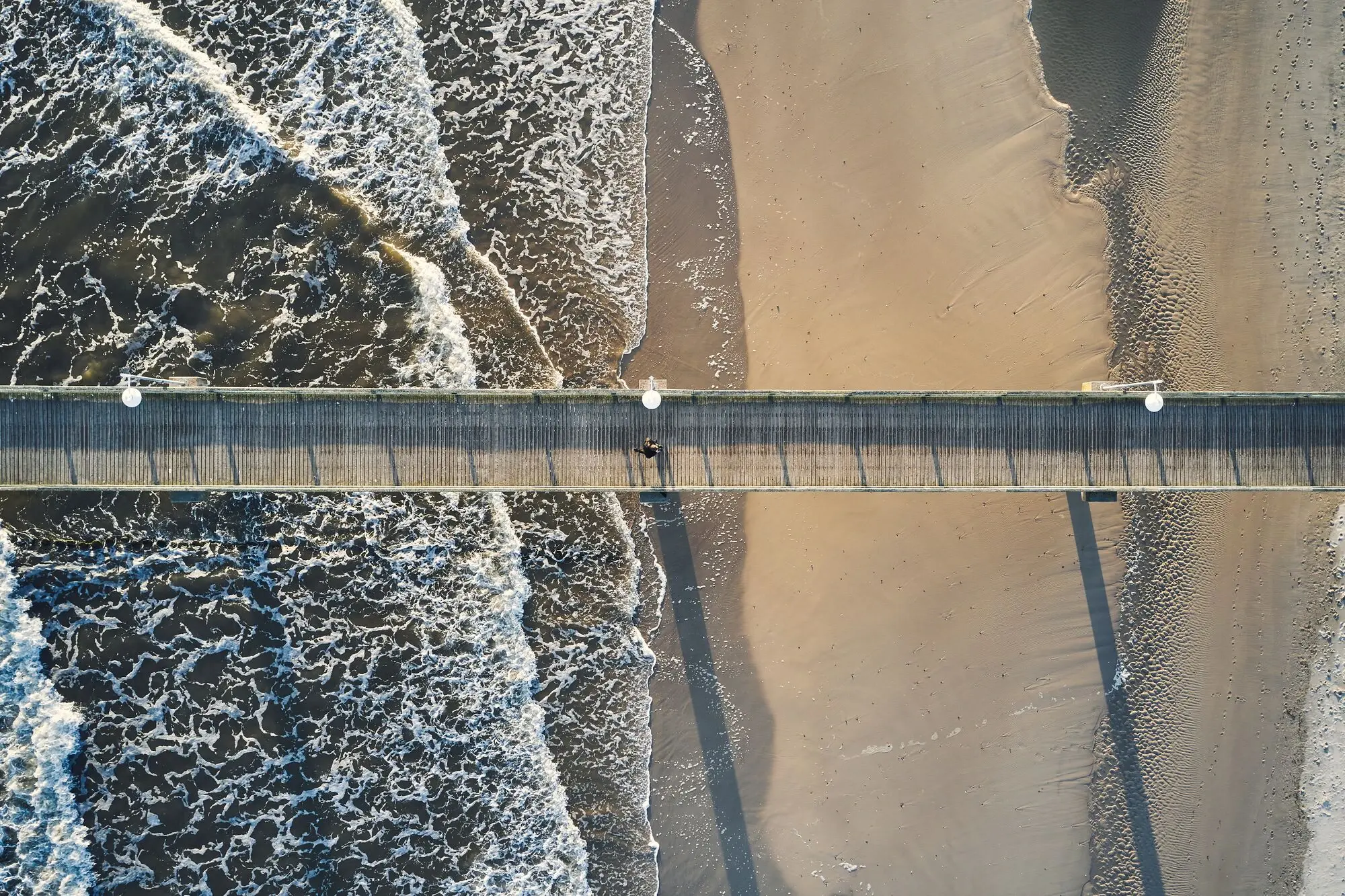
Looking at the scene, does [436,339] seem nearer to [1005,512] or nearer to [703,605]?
[703,605]

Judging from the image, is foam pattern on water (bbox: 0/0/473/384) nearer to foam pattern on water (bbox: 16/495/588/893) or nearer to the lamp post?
foam pattern on water (bbox: 16/495/588/893)

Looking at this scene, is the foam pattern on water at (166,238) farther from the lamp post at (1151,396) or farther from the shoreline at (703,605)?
the lamp post at (1151,396)

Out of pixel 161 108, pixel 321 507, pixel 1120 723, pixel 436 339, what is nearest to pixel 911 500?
pixel 1120 723

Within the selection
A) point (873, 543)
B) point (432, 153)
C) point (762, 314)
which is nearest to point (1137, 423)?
point (873, 543)

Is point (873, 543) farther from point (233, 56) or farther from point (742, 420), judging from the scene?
point (233, 56)

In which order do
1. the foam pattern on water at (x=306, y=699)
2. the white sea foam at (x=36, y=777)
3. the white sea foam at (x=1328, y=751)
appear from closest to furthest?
the white sea foam at (x=36, y=777)
the foam pattern on water at (x=306, y=699)
the white sea foam at (x=1328, y=751)

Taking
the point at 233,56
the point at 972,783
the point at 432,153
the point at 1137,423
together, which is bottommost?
the point at 972,783

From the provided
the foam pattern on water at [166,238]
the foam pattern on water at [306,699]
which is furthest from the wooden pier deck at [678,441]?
the foam pattern on water at [306,699]
